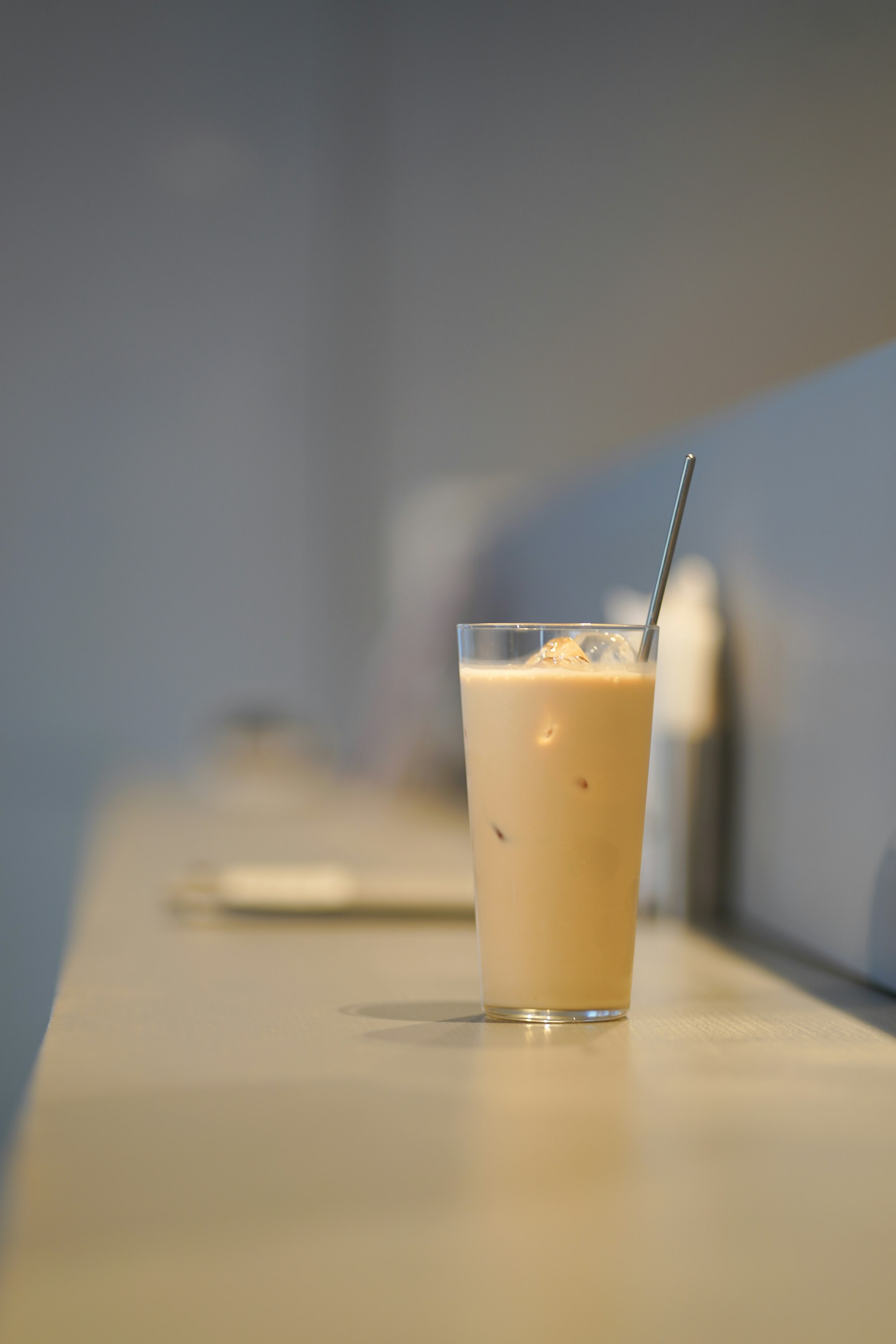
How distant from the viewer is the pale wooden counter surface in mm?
388

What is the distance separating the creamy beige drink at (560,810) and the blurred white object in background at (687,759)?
0.40m

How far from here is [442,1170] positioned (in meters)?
0.50

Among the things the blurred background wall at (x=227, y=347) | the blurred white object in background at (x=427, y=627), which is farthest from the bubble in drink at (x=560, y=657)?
the blurred background wall at (x=227, y=347)

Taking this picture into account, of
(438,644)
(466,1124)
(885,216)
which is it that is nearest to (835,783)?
(466,1124)

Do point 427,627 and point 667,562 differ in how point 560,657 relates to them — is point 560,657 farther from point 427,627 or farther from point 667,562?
point 427,627

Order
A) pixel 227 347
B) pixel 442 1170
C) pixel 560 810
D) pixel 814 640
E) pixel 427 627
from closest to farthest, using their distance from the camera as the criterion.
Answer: pixel 442 1170
pixel 560 810
pixel 814 640
pixel 427 627
pixel 227 347

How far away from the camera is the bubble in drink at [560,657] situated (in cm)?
69

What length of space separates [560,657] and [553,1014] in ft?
0.64

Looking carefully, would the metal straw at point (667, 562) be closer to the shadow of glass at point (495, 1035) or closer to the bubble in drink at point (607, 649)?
the bubble in drink at point (607, 649)

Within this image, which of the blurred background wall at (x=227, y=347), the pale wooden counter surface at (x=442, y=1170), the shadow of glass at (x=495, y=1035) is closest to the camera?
the pale wooden counter surface at (x=442, y=1170)

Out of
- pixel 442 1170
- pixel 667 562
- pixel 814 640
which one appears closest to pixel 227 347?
pixel 814 640

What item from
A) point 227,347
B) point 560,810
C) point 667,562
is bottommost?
point 560,810

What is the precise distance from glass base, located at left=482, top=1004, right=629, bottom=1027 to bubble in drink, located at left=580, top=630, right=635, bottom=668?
19 cm

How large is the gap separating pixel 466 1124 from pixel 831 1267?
0.57ft
